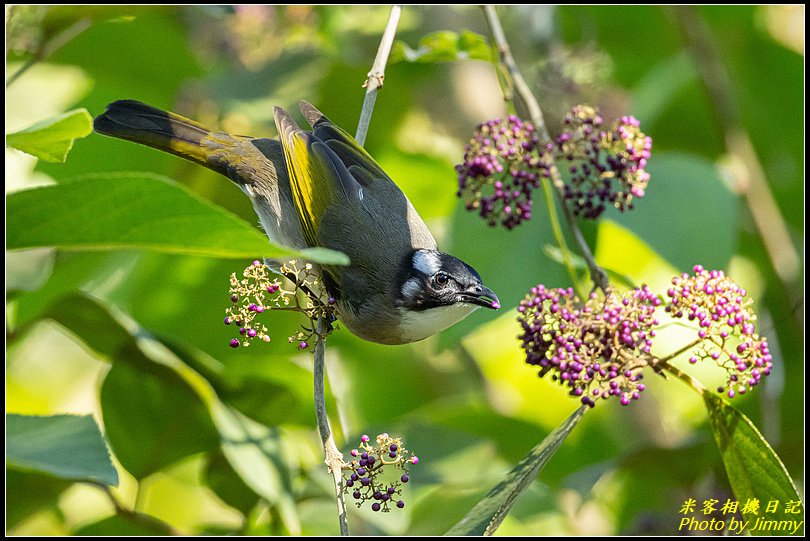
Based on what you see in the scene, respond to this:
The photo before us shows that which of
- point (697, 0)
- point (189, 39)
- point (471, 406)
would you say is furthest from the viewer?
point (189, 39)

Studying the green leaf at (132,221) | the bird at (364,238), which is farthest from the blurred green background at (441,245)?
the green leaf at (132,221)

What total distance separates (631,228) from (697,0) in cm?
150

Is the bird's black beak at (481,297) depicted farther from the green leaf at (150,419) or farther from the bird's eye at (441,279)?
the green leaf at (150,419)

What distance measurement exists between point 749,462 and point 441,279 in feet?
3.80

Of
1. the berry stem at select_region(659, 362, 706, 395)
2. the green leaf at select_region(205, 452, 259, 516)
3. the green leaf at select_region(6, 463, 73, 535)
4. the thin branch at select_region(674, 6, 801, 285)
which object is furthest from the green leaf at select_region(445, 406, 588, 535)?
the thin branch at select_region(674, 6, 801, 285)

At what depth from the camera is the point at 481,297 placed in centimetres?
289

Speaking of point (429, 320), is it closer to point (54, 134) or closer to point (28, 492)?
point (28, 492)

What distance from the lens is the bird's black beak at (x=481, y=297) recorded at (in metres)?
2.85

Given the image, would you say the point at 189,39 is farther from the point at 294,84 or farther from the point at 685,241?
the point at 685,241

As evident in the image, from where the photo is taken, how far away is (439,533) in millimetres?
2934

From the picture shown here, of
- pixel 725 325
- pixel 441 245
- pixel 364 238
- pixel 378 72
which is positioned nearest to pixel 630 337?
pixel 725 325

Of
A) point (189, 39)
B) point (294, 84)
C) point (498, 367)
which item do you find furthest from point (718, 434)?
point (189, 39)

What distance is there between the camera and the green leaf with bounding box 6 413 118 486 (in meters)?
1.97

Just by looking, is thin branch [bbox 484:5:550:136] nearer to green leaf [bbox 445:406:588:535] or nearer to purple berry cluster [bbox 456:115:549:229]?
purple berry cluster [bbox 456:115:549:229]
